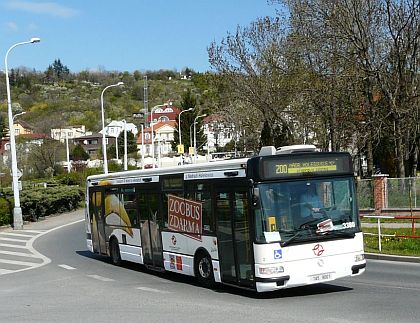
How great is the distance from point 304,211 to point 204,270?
3131 millimetres

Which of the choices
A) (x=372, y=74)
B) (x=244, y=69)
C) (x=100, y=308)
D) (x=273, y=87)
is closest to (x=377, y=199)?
(x=372, y=74)

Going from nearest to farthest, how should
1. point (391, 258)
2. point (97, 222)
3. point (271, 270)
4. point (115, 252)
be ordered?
point (271, 270), point (391, 258), point (115, 252), point (97, 222)

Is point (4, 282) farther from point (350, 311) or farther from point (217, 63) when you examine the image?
point (217, 63)

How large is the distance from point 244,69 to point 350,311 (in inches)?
1435

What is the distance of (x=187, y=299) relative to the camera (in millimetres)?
13305

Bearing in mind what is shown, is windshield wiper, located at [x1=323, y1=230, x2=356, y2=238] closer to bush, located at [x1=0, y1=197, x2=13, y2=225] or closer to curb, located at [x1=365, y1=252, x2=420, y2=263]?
curb, located at [x1=365, y1=252, x2=420, y2=263]

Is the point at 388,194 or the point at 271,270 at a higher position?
the point at 271,270

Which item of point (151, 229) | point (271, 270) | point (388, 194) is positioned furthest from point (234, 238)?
point (388, 194)

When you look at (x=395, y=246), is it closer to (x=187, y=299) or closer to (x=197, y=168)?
(x=197, y=168)

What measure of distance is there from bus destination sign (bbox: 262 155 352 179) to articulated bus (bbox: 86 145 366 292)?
0.06 ft

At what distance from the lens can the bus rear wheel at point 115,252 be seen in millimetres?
19794

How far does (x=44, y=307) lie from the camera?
42.7ft

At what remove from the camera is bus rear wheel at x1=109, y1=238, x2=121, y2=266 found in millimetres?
19794

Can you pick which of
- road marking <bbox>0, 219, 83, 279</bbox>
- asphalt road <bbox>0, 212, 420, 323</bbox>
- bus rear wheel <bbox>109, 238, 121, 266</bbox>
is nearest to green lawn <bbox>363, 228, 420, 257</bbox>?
asphalt road <bbox>0, 212, 420, 323</bbox>
